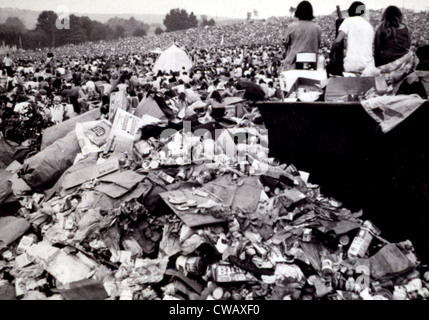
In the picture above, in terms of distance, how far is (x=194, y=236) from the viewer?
245 centimetres

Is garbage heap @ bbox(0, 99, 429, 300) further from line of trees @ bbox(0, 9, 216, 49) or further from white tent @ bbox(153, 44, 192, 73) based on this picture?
line of trees @ bbox(0, 9, 216, 49)

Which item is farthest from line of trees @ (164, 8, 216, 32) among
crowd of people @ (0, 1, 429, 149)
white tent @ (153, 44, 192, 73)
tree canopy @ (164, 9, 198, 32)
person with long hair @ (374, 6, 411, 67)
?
person with long hair @ (374, 6, 411, 67)

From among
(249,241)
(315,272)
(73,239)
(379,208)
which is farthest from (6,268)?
(379,208)

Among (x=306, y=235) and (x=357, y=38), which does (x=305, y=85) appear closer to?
(x=357, y=38)

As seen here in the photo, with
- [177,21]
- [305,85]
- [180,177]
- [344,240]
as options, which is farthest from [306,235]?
[177,21]

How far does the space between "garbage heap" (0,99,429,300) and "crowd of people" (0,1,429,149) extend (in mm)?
1801

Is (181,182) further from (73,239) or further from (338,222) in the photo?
(338,222)

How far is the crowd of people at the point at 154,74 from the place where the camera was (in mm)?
5652

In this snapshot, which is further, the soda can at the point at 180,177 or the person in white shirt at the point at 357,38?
the person in white shirt at the point at 357,38

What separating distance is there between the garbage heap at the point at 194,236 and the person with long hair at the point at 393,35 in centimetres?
174

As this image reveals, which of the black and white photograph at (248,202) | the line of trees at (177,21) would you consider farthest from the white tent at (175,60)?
the line of trees at (177,21)

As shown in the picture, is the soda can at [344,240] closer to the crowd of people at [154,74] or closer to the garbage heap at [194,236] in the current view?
the garbage heap at [194,236]

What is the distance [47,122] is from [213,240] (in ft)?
12.7

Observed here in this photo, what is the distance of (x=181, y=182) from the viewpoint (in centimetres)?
300
